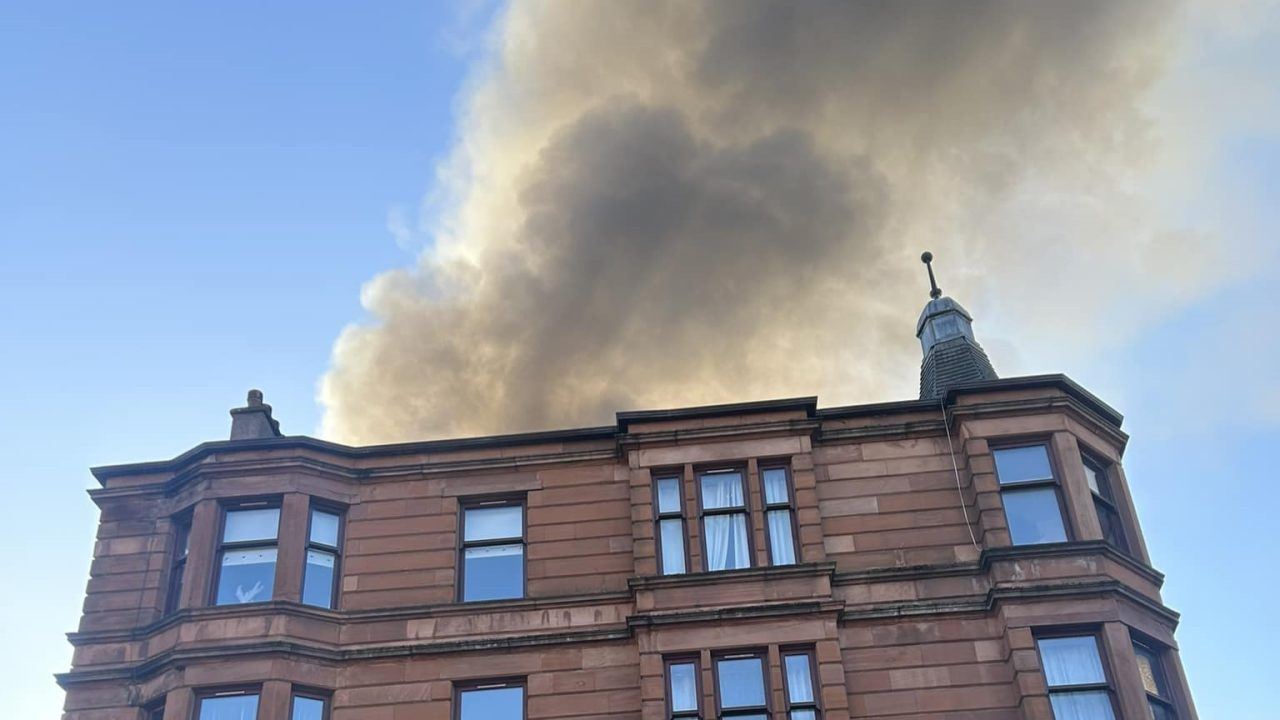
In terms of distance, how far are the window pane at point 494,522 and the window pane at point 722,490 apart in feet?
13.2

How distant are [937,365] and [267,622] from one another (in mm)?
17660

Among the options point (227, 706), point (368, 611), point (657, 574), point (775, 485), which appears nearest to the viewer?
point (227, 706)

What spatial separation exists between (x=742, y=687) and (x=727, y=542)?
3185mm

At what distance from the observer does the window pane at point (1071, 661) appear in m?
24.5

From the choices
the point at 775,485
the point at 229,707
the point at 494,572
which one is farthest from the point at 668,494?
the point at 229,707

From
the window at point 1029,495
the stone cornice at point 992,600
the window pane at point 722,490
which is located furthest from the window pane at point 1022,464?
the window pane at point 722,490

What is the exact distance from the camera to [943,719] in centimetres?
2445

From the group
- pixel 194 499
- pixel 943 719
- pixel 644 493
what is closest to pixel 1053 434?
pixel 943 719

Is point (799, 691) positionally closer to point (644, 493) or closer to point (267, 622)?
point (644, 493)

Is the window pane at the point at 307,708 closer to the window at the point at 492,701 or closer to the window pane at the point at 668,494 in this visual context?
the window at the point at 492,701

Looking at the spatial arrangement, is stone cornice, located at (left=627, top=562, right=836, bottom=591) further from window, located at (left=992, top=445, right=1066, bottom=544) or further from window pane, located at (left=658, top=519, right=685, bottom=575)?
window, located at (left=992, top=445, right=1066, bottom=544)

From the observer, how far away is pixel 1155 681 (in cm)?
2566

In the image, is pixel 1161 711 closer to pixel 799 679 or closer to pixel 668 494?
pixel 799 679

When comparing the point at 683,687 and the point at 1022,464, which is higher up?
the point at 1022,464
